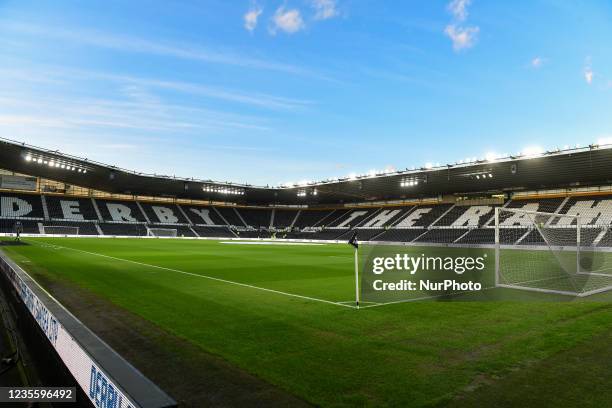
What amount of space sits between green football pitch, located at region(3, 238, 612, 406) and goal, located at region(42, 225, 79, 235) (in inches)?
1982

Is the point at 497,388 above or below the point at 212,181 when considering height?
below

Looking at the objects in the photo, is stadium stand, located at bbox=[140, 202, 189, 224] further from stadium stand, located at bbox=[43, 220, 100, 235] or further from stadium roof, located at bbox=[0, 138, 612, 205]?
stadium stand, located at bbox=[43, 220, 100, 235]

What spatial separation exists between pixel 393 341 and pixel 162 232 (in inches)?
2494

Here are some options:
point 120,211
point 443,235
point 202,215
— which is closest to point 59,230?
point 120,211

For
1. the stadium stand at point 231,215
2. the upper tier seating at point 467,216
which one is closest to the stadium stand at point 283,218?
the stadium stand at point 231,215

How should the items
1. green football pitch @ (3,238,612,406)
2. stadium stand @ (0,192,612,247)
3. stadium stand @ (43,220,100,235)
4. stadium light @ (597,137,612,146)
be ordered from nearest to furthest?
green football pitch @ (3,238,612,406) → stadium light @ (597,137,612,146) → stadium stand @ (0,192,612,247) → stadium stand @ (43,220,100,235)

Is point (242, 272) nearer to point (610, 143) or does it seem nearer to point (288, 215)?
point (610, 143)

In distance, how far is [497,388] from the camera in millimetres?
4953

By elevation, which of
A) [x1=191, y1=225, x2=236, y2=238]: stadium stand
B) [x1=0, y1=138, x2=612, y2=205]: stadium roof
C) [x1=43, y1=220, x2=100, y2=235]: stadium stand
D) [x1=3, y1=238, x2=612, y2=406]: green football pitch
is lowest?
[x1=191, y1=225, x2=236, y2=238]: stadium stand

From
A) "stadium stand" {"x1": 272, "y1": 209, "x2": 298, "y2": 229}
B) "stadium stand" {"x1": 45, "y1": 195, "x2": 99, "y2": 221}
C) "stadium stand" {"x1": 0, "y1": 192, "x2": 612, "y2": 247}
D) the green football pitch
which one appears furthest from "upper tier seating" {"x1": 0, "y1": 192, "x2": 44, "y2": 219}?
the green football pitch

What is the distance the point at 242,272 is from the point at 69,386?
13.3m

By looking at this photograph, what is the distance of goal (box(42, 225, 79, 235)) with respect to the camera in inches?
2128

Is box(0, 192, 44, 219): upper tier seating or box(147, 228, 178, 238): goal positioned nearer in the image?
box(0, 192, 44, 219): upper tier seating

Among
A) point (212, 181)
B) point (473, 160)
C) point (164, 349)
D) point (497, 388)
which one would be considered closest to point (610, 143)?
point (473, 160)
